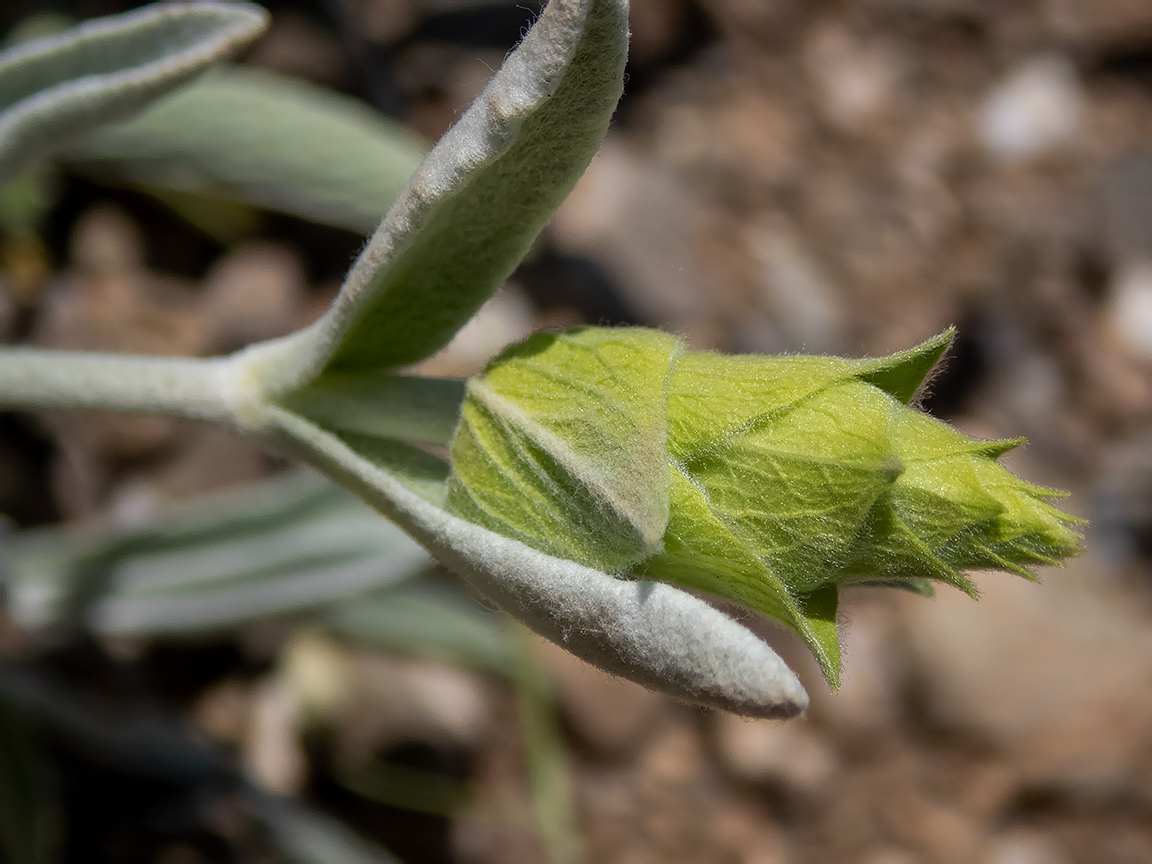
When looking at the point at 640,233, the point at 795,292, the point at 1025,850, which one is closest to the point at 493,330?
the point at 640,233

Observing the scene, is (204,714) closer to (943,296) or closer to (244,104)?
(244,104)

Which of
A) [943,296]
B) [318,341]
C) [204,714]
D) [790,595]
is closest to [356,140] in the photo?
[318,341]

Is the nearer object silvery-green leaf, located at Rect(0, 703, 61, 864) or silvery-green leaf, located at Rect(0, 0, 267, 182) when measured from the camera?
silvery-green leaf, located at Rect(0, 0, 267, 182)

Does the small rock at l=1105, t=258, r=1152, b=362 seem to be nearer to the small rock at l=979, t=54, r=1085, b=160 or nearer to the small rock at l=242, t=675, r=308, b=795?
the small rock at l=979, t=54, r=1085, b=160

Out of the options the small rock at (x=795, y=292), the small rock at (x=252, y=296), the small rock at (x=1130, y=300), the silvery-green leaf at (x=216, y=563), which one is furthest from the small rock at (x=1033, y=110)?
the silvery-green leaf at (x=216, y=563)

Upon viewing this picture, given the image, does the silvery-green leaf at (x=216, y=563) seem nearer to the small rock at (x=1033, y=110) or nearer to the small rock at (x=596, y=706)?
the small rock at (x=596, y=706)

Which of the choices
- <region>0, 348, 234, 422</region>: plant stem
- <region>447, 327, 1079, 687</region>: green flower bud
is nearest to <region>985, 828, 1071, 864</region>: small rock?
<region>447, 327, 1079, 687</region>: green flower bud
